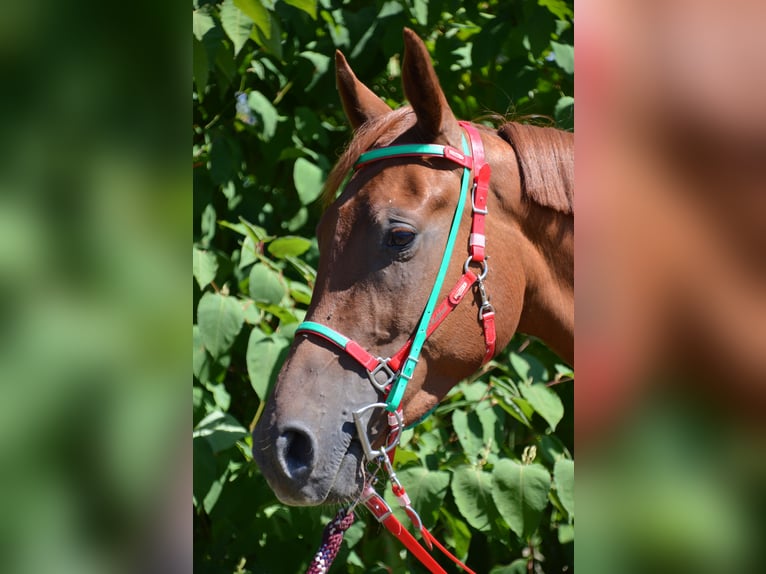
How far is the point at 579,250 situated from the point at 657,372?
0.36ft

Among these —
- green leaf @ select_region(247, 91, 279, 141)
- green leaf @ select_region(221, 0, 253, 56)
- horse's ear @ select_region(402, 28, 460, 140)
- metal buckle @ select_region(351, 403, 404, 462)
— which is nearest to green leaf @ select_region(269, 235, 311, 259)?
green leaf @ select_region(247, 91, 279, 141)

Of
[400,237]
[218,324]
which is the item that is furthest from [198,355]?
[400,237]

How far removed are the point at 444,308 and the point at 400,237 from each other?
0.63 ft

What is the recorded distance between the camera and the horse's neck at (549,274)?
1.91 meters

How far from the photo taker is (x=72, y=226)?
1.64ft

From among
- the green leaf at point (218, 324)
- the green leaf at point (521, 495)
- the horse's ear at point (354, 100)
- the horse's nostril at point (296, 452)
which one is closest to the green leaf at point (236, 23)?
the horse's ear at point (354, 100)

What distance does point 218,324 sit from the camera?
96.2 inches

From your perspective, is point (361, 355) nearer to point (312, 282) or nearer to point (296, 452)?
point (296, 452)

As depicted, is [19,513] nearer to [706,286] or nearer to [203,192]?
[706,286]

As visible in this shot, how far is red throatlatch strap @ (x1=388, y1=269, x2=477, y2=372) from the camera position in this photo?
5.77ft

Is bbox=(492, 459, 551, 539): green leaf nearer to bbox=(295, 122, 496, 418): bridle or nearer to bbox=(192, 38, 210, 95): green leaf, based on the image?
bbox=(295, 122, 496, 418): bridle

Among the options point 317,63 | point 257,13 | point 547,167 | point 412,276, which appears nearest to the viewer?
point 412,276

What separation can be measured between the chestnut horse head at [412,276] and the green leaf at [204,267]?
742 millimetres

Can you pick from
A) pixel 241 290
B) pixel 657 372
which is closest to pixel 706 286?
pixel 657 372
